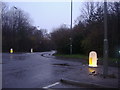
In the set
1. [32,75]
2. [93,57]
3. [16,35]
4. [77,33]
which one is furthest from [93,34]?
[16,35]

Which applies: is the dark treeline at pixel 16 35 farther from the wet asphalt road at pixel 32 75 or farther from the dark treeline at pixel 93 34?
the wet asphalt road at pixel 32 75

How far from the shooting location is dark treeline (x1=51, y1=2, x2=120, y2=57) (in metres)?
25.2

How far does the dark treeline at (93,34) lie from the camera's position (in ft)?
82.8

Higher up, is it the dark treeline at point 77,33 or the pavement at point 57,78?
the dark treeline at point 77,33

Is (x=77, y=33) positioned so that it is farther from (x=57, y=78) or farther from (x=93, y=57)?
(x=57, y=78)

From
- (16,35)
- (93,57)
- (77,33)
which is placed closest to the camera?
(93,57)

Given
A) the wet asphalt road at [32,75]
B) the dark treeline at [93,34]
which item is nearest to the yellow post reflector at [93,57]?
the wet asphalt road at [32,75]

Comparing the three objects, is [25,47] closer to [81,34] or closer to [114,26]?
[81,34]

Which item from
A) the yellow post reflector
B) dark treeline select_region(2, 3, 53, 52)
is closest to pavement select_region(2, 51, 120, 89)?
the yellow post reflector

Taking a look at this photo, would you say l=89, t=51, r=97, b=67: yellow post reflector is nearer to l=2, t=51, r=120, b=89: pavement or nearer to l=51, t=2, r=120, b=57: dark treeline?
l=2, t=51, r=120, b=89: pavement

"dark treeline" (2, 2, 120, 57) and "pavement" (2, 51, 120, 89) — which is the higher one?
"dark treeline" (2, 2, 120, 57)

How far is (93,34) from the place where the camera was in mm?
27516

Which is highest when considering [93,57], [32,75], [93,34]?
[93,34]

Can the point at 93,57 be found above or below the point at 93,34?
below
